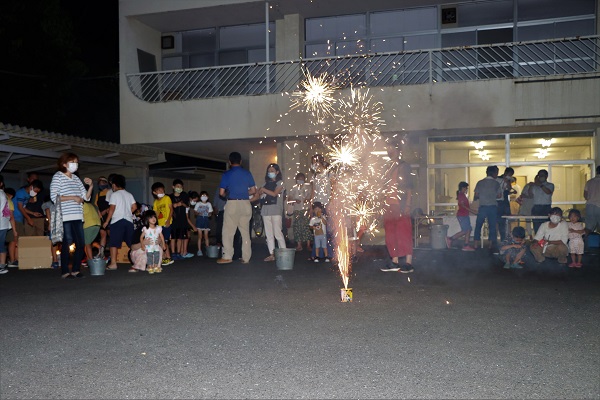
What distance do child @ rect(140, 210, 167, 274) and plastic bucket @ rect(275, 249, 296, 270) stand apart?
1923 millimetres

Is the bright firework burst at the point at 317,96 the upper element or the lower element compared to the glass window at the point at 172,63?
lower

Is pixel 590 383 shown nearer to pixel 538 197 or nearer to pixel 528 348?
pixel 528 348

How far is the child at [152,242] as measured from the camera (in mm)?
9930

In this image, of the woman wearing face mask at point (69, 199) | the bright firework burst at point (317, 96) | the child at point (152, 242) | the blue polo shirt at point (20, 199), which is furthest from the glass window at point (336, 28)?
the woman wearing face mask at point (69, 199)

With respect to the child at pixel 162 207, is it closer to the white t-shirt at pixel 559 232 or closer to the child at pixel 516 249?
the child at pixel 516 249

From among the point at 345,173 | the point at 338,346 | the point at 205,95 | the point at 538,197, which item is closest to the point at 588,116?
the point at 538,197

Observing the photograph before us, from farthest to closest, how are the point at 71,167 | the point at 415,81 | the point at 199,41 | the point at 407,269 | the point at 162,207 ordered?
the point at 199,41 → the point at 415,81 → the point at 162,207 → the point at 407,269 → the point at 71,167

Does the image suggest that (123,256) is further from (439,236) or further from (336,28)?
(336,28)

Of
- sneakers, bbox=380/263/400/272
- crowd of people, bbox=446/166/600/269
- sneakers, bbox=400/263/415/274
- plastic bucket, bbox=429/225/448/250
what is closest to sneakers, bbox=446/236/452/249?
crowd of people, bbox=446/166/600/269

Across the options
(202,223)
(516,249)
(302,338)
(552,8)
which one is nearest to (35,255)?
(202,223)

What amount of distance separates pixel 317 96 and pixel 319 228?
6.32 meters

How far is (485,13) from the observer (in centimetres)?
1644

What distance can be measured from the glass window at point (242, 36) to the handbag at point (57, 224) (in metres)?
10.5

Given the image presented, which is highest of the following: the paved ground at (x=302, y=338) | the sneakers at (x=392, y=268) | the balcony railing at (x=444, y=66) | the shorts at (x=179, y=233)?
the balcony railing at (x=444, y=66)
